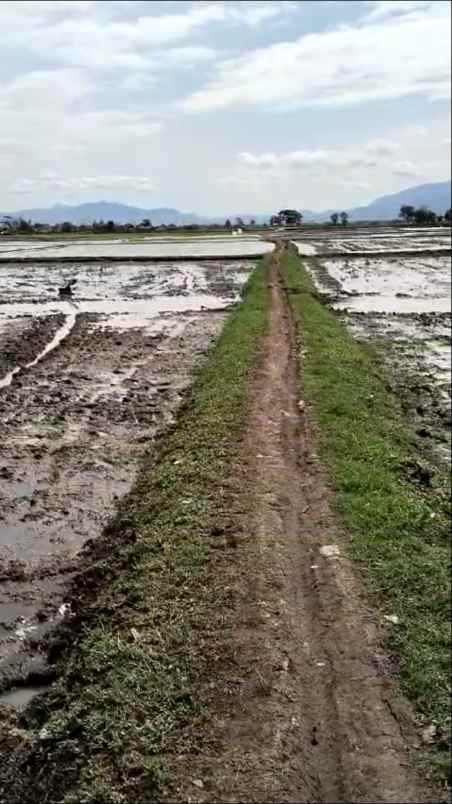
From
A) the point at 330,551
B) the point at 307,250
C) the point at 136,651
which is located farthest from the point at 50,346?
the point at 307,250

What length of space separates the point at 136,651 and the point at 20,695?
3.35ft

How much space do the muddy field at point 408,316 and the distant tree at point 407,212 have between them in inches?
1856

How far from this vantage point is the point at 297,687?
17.3 feet

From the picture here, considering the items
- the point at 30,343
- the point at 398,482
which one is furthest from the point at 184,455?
the point at 30,343

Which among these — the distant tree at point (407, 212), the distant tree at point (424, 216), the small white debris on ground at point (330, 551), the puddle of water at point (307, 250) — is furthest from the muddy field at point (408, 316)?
the distant tree at point (407, 212)

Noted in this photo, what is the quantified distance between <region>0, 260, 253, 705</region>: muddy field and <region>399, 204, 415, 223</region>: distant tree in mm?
70618

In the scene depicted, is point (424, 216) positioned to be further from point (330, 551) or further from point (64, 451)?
point (330, 551)

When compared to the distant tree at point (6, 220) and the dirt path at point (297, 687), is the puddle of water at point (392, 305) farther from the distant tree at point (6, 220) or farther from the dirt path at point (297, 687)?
the dirt path at point (297, 687)

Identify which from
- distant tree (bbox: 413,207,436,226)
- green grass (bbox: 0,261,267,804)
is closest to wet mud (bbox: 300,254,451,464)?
green grass (bbox: 0,261,267,804)

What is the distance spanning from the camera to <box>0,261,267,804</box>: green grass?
4.72 metres

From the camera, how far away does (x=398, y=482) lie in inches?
365

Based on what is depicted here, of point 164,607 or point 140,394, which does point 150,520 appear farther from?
point 140,394

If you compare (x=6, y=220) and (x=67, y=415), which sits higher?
(x=6, y=220)

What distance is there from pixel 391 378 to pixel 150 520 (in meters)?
9.28
